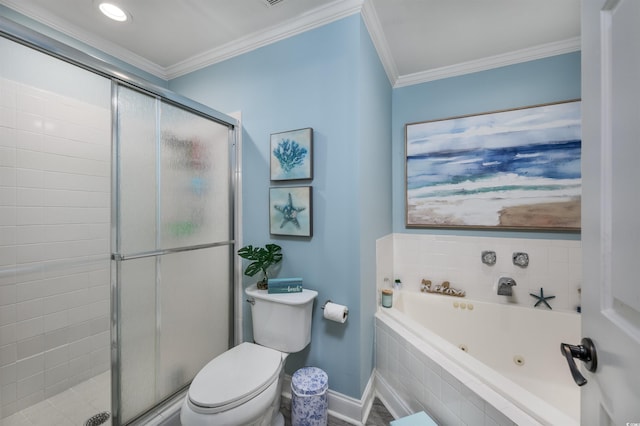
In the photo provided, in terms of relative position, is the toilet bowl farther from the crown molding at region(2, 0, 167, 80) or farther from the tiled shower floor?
the crown molding at region(2, 0, 167, 80)

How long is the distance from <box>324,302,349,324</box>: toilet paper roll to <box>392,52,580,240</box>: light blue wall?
3.71ft

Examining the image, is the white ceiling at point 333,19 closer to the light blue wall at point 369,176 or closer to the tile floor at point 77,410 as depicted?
the light blue wall at point 369,176

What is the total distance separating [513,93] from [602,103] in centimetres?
183

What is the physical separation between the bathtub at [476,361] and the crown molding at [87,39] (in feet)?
8.88

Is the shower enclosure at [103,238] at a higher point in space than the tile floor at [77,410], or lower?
higher

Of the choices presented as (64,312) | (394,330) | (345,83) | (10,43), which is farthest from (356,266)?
(64,312)

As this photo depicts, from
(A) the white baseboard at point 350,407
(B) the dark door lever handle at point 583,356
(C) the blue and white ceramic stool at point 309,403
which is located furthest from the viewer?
(A) the white baseboard at point 350,407

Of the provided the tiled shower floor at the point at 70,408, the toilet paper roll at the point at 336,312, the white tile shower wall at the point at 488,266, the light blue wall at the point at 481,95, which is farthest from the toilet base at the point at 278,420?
the light blue wall at the point at 481,95

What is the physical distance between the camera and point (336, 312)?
149 cm

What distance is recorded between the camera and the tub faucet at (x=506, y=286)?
193 centimetres

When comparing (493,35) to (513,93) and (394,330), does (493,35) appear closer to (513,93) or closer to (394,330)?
(513,93)

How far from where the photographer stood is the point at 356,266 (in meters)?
1.53

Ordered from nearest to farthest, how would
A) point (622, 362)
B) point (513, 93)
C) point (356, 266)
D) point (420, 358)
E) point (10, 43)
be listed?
point (622, 362), point (10, 43), point (420, 358), point (356, 266), point (513, 93)

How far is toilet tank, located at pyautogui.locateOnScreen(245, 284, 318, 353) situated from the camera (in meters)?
1.52
